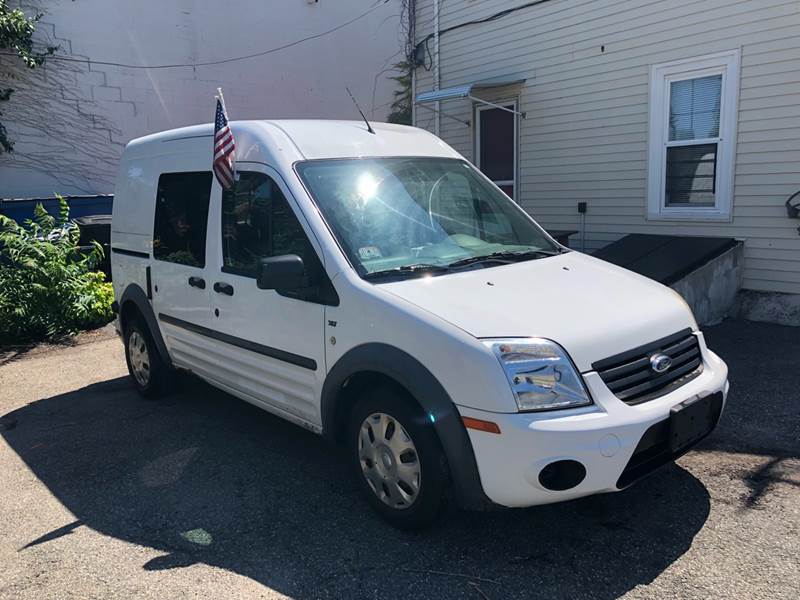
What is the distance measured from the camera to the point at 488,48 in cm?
960

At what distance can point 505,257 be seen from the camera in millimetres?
3742

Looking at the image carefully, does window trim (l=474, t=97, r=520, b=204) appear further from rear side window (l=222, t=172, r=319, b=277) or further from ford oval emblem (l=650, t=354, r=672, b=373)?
ford oval emblem (l=650, t=354, r=672, b=373)

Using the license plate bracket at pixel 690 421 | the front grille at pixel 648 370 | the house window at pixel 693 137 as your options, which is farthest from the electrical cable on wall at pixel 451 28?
the license plate bracket at pixel 690 421

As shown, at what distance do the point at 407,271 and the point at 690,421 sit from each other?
4.98ft

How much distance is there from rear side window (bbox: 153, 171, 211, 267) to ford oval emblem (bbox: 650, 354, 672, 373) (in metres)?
2.89

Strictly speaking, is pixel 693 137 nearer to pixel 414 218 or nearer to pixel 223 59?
pixel 414 218

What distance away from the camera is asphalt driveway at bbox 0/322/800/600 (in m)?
2.88

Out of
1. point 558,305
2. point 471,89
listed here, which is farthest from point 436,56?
point 558,305

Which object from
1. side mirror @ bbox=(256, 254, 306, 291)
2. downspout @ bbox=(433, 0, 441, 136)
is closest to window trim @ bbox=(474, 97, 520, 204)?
downspout @ bbox=(433, 0, 441, 136)

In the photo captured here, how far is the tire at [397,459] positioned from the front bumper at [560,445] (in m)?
0.26

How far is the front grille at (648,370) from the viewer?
9.46ft

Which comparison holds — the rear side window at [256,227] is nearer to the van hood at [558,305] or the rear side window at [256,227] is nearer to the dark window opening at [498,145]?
the van hood at [558,305]

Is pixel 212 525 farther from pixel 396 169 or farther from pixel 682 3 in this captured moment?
pixel 682 3

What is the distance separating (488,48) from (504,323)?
7.76 meters
